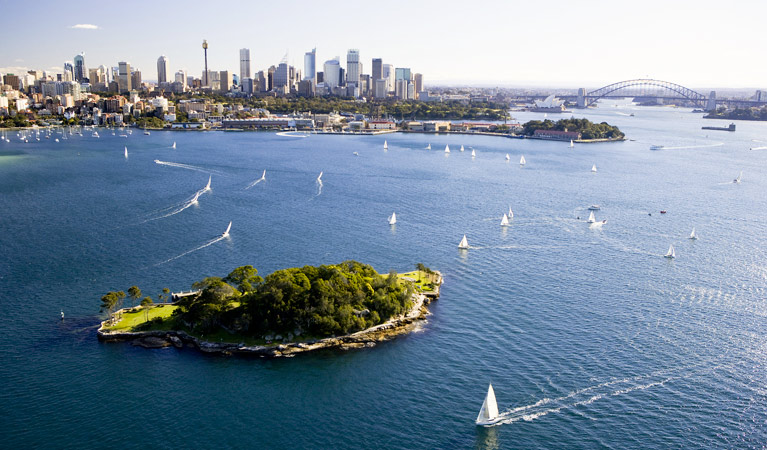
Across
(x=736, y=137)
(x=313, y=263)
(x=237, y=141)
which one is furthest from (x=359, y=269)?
(x=736, y=137)

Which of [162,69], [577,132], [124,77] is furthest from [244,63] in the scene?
[577,132]

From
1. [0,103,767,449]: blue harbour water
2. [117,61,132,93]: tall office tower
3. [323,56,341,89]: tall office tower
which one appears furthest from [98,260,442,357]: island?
[323,56,341,89]: tall office tower

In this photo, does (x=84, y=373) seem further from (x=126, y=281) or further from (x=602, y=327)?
(x=602, y=327)

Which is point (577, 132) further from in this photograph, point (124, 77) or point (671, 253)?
point (124, 77)

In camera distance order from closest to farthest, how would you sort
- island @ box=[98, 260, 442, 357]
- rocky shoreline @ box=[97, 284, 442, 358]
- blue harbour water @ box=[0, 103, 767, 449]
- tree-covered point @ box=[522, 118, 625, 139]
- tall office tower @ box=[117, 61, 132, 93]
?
1. blue harbour water @ box=[0, 103, 767, 449]
2. rocky shoreline @ box=[97, 284, 442, 358]
3. island @ box=[98, 260, 442, 357]
4. tree-covered point @ box=[522, 118, 625, 139]
5. tall office tower @ box=[117, 61, 132, 93]

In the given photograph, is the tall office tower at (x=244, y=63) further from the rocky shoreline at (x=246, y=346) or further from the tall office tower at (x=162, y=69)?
the rocky shoreline at (x=246, y=346)

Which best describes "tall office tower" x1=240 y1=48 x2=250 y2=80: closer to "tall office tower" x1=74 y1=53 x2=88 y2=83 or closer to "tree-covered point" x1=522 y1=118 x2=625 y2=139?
"tall office tower" x1=74 y1=53 x2=88 y2=83
